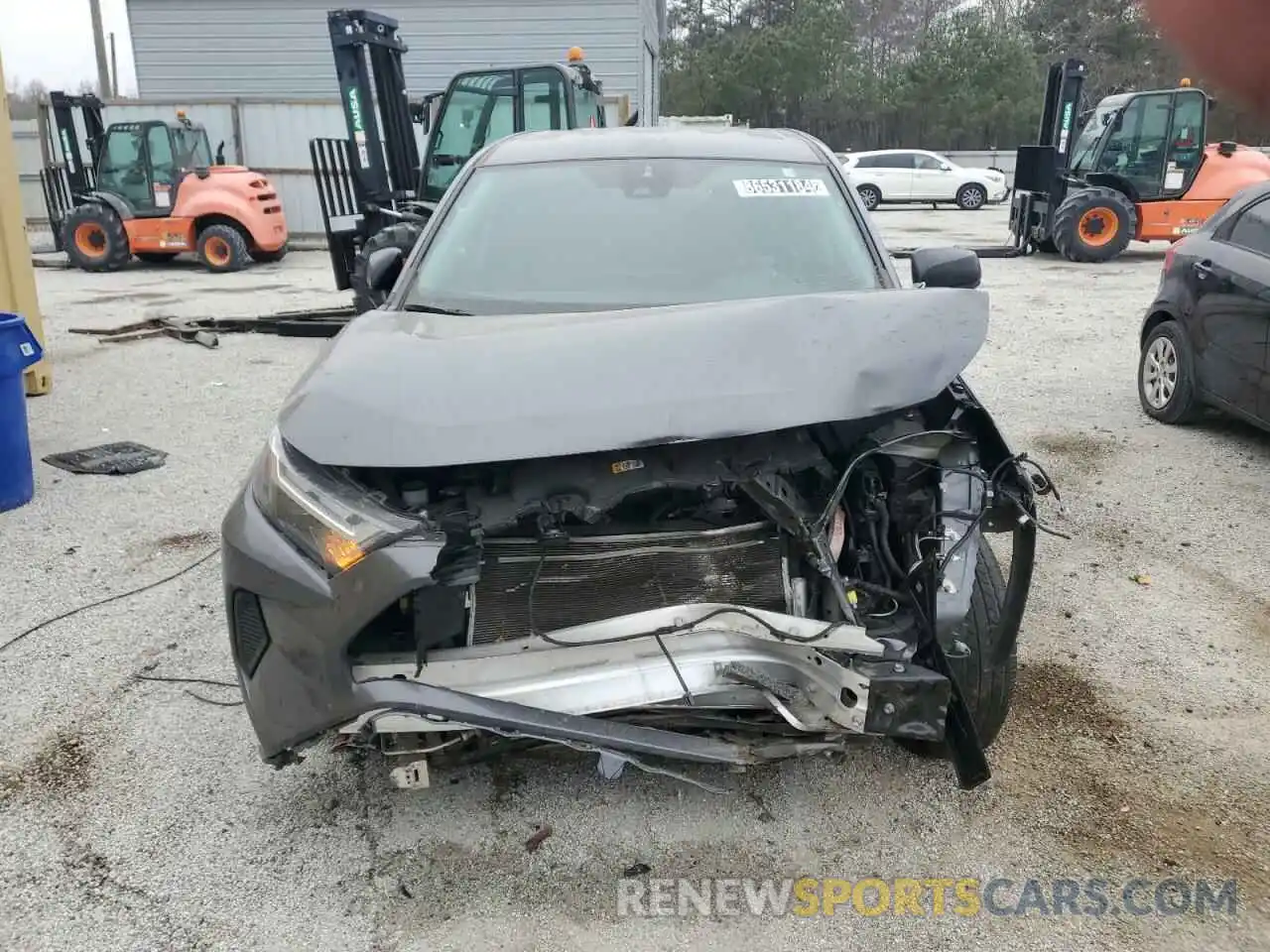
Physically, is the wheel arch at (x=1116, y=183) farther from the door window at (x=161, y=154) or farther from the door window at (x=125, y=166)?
the door window at (x=125, y=166)

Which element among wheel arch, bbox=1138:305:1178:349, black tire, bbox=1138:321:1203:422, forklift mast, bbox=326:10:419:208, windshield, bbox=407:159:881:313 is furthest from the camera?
forklift mast, bbox=326:10:419:208

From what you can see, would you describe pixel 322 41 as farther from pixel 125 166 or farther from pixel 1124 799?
pixel 1124 799

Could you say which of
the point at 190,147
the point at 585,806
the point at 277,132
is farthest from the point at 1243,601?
the point at 277,132

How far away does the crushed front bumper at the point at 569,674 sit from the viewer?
7.04 feet

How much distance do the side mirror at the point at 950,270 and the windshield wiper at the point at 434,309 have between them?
1.58m

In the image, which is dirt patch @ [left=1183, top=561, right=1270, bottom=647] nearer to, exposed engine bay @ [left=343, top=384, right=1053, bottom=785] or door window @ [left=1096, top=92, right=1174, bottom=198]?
exposed engine bay @ [left=343, top=384, right=1053, bottom=785]

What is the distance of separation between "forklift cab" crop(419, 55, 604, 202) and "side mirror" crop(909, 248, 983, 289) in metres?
7.12

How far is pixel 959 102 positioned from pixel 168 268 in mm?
26690

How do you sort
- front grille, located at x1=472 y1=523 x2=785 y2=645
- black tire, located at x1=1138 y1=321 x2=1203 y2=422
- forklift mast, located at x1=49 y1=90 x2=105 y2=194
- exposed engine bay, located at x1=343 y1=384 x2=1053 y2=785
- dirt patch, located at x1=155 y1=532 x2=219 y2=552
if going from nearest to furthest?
exposed engine bay, located at x1=343 y1=384 x2=1053 y2=785, front grille, located at x1=472 y1=523 x2=785 y2=645, dirt patch, located at x1=155 y1=532 x2=219 y2=552, black tire, located at x1=1138 y1=321 x2=1203 y2=422, forklift mast, located at x1=49 y1=90 x2=105 y2=194

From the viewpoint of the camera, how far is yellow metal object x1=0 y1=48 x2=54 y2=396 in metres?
6.84

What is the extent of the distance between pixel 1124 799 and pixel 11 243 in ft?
24.6

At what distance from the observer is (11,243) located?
22.6 ft

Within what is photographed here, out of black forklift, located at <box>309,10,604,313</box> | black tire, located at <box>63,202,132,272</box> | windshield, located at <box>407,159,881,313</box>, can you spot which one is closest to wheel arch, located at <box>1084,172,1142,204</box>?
black forklift, located at <box>309,10,604,313</box>

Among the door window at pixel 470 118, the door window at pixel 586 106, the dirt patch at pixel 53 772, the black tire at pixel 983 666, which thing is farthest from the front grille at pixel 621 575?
the door window at pixel 586 106
